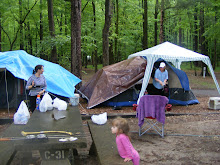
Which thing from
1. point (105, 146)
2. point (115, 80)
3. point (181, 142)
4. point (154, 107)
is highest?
point (115, 80)

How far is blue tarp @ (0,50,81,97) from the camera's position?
26.6 feet

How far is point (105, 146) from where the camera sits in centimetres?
377

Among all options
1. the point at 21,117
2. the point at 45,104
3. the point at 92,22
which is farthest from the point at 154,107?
the point at 92,22

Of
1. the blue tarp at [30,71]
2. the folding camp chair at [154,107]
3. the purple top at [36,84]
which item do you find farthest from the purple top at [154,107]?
the blue tarp at [30,71]

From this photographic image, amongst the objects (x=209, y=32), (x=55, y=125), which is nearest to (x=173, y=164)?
(x=55, y=125)

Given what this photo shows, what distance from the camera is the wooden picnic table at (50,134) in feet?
9.71

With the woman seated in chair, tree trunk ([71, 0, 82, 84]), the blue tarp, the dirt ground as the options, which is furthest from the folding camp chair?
tree trunk ([71, 0, 82, 84])

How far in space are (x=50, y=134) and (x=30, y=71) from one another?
5619 mm

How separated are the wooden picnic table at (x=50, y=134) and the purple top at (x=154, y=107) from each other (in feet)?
5.51

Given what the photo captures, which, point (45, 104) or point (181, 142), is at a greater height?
point (45, 104)

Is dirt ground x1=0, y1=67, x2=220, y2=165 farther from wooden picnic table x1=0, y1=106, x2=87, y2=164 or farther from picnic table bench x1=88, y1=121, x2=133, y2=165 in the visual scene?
wooden picnic table x1=0, y1=106, x2=87, y2=164

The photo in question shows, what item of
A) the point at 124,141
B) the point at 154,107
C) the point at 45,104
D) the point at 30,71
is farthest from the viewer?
the point at 30,71

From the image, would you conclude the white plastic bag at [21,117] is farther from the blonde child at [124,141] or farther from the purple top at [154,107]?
the purple top at [154,107]

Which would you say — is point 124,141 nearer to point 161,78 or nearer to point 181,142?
point 181,142
